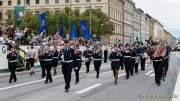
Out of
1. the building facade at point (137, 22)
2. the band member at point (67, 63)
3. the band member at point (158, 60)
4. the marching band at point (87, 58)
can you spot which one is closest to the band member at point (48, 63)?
the marching band at point (87, 58)

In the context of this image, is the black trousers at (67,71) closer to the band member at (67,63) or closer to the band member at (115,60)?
the band member at (67,63)

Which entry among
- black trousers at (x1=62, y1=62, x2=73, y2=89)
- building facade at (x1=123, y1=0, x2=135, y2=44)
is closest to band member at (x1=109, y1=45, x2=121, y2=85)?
black trousers at (x1=62, y1=62, x2=73, y2=89)

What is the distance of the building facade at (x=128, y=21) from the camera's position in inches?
5728

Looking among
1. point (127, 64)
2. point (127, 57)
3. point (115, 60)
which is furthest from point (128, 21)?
point (115, 60)

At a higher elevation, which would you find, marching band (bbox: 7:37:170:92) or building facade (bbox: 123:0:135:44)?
building facade (bbox: 123:0:135:44)

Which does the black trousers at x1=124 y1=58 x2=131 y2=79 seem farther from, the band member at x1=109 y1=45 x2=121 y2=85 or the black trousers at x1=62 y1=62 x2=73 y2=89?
the black trousers at x1=62 y1=62 x2=73 y2=89

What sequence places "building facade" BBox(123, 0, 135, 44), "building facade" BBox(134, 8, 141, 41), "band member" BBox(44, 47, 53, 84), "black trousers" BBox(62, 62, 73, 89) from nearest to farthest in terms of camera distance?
1. "black trousers" BBox(62, 62, 73, 89)
2. "band member" BBox(44, 47, 53, 84)
3. "building facade" BBox(123, 0, 135, 44)
4. "building facade" BBox(134, 8, 141, 41)

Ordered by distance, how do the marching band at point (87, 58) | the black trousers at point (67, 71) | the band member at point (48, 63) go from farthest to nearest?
the band member at point (48, 63) → the marching band at point (87, 58) → the black trousers at point (67, 71)

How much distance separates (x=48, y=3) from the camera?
388 ft

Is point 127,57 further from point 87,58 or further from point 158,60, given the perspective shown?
point 87,58

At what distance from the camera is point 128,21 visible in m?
152

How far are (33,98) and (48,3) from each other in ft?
341

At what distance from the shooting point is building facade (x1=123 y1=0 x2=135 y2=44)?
145500 millimetres

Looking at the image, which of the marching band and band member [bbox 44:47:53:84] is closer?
the marching band
